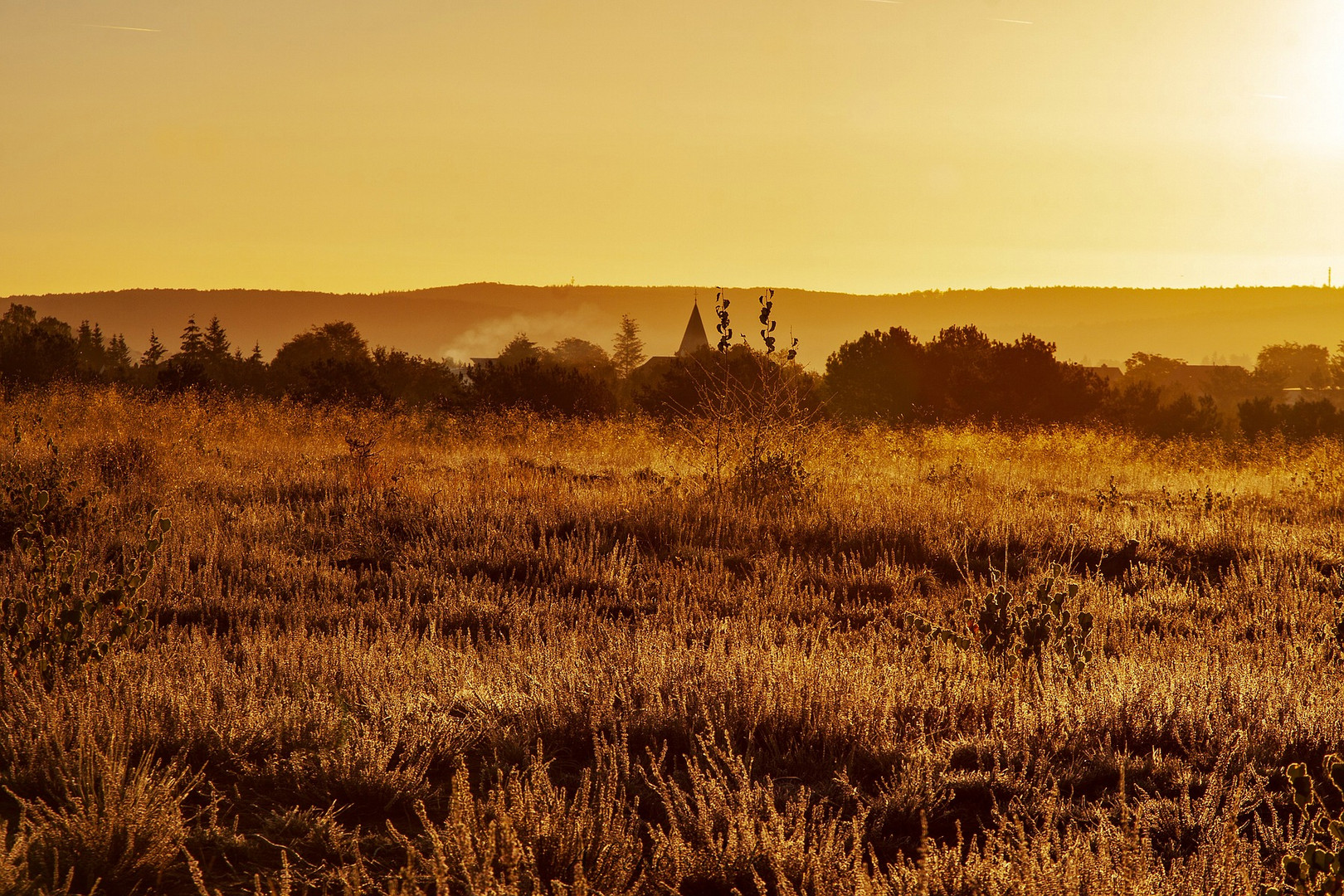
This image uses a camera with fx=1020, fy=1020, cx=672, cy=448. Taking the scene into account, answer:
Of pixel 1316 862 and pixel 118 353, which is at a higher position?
pixel 118 353

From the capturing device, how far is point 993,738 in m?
3.26

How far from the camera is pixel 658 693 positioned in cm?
351

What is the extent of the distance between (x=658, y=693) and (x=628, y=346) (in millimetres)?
87507

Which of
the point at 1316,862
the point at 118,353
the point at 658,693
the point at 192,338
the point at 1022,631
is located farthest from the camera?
the point at 192,338

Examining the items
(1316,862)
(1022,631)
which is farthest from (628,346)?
(1316,862)

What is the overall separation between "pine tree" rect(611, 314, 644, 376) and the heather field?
78.5 m

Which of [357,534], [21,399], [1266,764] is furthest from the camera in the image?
[21,399]

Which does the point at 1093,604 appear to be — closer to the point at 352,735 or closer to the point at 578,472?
the point at 352,735

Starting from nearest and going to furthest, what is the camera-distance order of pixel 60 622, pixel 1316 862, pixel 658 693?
pixel 1316 862
pixel 658 693
pixel 60 622

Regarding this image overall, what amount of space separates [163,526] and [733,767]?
5088mm

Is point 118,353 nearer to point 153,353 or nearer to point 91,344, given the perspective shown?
point 91,344

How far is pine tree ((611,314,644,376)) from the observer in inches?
3482

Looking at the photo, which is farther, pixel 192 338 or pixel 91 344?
pixel 192 338

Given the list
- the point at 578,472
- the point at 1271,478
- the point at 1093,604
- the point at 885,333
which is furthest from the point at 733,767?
the point at 885,333
